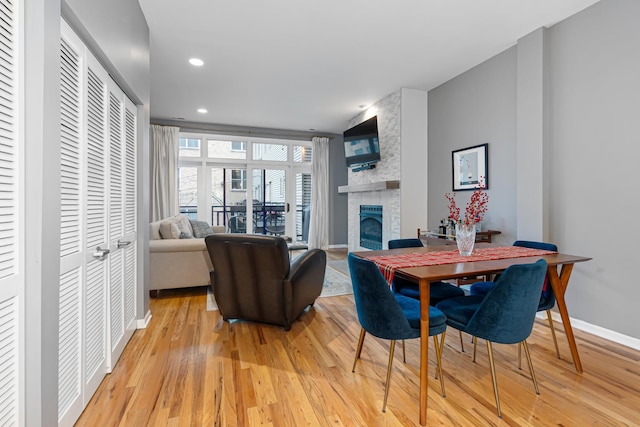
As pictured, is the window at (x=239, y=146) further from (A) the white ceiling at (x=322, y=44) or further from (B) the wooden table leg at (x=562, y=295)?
(B) the wooden table leg at (x=562, y=295)

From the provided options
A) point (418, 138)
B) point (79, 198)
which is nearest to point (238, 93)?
point (418, 138)

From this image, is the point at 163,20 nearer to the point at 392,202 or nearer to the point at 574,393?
the point at 392,202

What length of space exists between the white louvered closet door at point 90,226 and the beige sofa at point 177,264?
118 cm

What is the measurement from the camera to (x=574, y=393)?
183cm

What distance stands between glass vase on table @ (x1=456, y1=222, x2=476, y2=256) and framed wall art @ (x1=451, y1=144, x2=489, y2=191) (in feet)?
5.06

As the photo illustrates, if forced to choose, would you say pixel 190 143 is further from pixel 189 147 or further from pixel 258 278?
pixel 258 278

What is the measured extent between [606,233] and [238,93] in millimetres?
4642

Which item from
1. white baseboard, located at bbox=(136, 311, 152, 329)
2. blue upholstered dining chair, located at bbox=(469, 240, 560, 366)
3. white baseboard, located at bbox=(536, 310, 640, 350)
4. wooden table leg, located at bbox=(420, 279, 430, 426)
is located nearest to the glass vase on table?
blue upholstered dining chair, located at bbox=(469, 240, 560, 366)

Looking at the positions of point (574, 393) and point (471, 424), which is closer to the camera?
point (471, 424)

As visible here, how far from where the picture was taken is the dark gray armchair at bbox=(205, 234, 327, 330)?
101 inches

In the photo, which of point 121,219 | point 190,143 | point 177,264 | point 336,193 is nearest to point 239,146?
point 190,143

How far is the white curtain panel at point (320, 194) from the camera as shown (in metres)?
7.23

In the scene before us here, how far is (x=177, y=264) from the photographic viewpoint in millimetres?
3629

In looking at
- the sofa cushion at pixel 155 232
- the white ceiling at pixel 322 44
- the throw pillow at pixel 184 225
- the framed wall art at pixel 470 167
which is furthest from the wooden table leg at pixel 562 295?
the throw pillow at pixel 184 225
